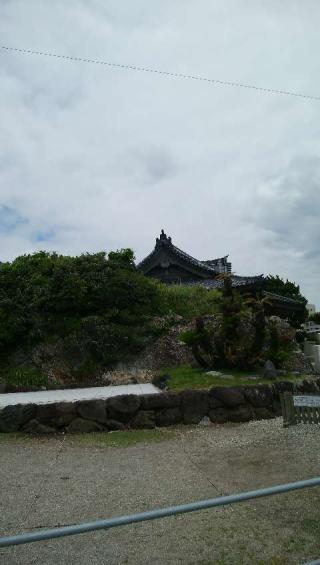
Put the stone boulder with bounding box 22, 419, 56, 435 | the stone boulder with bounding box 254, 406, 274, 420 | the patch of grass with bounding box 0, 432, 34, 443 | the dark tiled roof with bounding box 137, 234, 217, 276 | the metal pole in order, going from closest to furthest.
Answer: the metal pole
the patch of grass with bounding box 0, 432, 34, 443
the stone boulder with bounding box 22, 419, 56, 435
the stone boulder with bounding box 254, 406, 274, 420
the dark tiled roof with bounding box 137, 234, 217, 276

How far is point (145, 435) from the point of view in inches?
266

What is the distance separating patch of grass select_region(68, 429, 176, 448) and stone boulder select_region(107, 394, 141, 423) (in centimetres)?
29

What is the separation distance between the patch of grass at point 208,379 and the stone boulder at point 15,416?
2.88 m

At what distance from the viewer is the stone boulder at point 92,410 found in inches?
277

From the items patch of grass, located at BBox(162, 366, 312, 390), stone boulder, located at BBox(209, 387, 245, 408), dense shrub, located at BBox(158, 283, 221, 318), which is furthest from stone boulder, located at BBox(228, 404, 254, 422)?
dense shrub, located at BBox(158, 283, 221, 318)

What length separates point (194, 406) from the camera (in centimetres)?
734

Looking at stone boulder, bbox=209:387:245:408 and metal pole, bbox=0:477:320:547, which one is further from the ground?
stone boulder, bbox=209:387:245:408

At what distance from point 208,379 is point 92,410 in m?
3.00

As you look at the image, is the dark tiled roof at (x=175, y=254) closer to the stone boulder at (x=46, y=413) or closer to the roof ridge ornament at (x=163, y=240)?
the roof ridge ornament at (x=163, y=240)

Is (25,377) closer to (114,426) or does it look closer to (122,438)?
(114,426)

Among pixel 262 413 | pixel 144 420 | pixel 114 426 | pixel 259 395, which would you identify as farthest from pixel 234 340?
pixel 114 426

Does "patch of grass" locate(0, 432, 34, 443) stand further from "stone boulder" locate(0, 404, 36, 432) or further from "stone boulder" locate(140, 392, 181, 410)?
"stone boulder" locate(140, 392, 181, 410)

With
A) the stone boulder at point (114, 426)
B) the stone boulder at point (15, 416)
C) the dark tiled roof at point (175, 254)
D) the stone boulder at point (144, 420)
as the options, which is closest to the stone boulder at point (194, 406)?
the stone boulder at point (144, 420)

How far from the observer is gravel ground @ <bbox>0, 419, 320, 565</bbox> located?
3.01m
